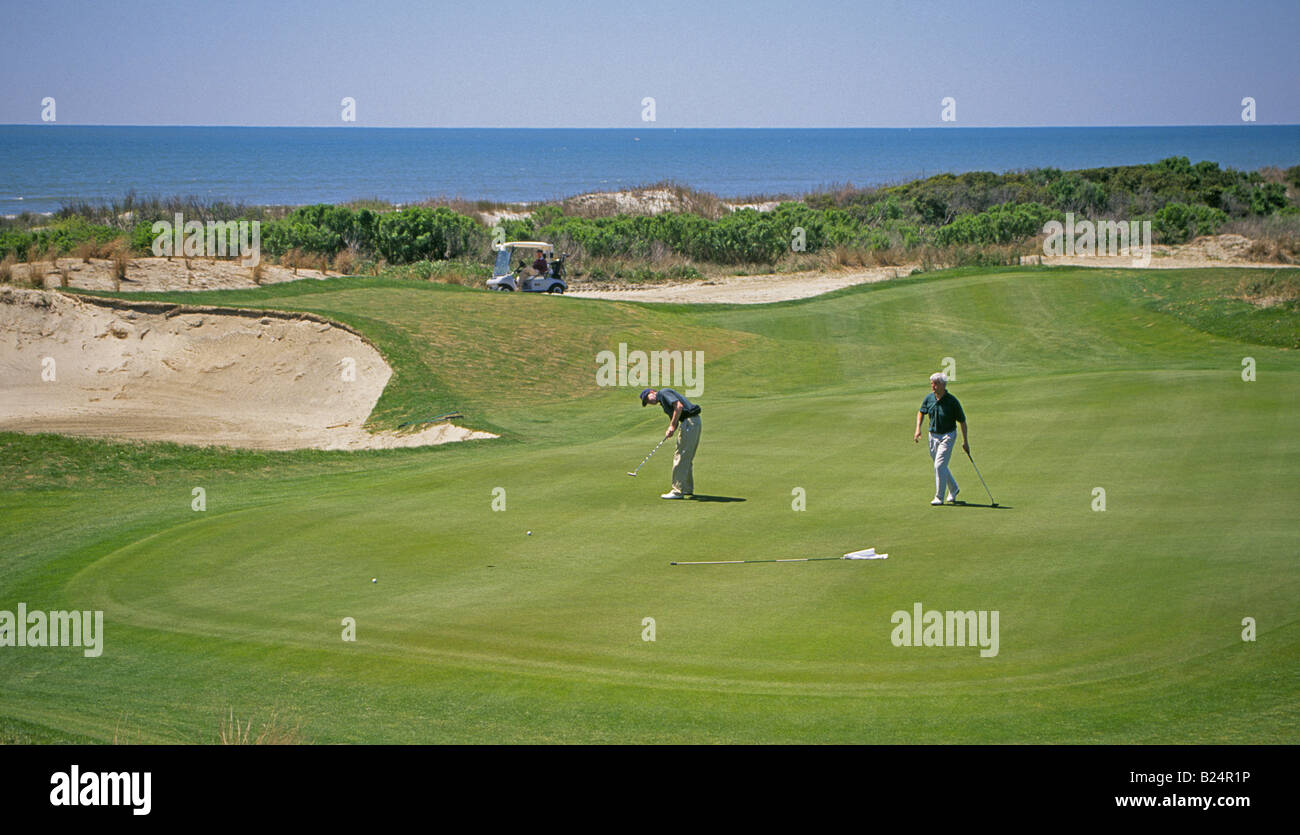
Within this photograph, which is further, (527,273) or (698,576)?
(527,273)

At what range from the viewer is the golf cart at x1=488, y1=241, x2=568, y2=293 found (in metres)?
43.1

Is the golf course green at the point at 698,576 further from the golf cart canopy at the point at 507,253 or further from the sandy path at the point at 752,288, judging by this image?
the sandy path at the point at 752,288

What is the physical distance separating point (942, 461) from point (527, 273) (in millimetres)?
29978

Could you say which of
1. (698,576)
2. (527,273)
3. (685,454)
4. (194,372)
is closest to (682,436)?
(685,454)

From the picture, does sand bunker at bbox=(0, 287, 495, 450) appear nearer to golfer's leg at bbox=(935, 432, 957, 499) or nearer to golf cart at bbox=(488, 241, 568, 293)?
golfer's leg at bbox=(935, 432, 957, 499)

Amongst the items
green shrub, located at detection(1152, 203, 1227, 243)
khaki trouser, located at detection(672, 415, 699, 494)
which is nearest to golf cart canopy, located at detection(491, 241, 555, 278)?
khaki trouser, located at detection(672, 415, 699, 494)

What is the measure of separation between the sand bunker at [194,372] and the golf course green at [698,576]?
6.81 feet

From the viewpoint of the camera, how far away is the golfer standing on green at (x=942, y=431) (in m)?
15.3

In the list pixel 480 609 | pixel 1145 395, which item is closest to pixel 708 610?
pixel 480 609

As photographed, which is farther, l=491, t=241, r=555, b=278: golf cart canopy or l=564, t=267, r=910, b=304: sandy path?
l=564, t=267, r=910, b=304: sandy path

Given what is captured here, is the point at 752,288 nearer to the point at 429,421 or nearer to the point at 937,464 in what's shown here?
the point at 429,421

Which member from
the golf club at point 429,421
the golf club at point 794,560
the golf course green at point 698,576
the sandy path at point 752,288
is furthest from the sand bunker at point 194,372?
the sandy path at point 752,288

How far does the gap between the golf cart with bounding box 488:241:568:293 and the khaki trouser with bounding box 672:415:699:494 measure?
27.9m

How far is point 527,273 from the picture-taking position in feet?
142
